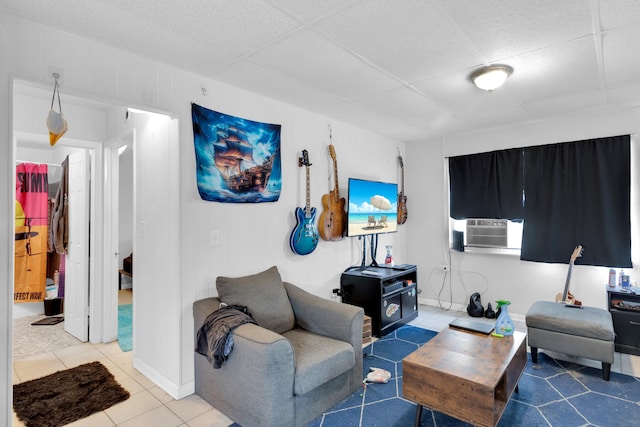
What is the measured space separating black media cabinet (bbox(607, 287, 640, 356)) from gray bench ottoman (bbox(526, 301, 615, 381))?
0.26 metres

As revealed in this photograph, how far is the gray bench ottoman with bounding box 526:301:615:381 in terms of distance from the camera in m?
2.62

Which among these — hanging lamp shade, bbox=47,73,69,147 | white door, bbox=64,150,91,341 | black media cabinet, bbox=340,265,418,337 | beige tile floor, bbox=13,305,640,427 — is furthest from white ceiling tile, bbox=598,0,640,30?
white door, bbox=64,150,91,341

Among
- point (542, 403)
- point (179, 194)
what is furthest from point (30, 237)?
point (542, 403)

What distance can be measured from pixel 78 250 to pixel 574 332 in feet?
15.5

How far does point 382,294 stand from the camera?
Answer: 346cm

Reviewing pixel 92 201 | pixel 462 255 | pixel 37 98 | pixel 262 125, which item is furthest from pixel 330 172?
pixel 37 98

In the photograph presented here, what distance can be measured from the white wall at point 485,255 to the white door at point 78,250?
4.00 meters

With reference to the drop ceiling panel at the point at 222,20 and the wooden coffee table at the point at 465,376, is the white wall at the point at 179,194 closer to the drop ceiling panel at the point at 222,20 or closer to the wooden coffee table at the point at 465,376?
the drop ceiling panel at the point at 222,20

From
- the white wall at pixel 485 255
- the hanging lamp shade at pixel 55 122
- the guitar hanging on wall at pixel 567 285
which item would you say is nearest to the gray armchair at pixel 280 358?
the hanging lamp shade at pixel 55 122

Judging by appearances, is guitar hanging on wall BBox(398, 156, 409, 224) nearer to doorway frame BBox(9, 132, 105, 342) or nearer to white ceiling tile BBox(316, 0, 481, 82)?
white ceiling tile BBox(316, 0, 481, 82)

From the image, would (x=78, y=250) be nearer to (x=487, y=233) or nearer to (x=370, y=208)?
(x=370, y=208)

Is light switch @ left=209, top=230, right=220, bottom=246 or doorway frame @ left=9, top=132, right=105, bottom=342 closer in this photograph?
light switch @ left=209, top=230, right=220, bottom=246

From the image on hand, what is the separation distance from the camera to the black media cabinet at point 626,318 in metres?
3.00

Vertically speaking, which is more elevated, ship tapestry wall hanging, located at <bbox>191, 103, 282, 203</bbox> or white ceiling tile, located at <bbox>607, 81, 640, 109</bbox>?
white ceiling tile, located at <bbox>607, 81, 640, 109</bbox>
